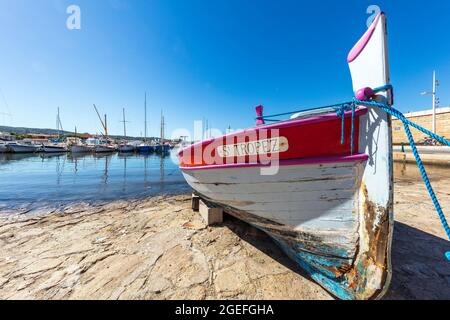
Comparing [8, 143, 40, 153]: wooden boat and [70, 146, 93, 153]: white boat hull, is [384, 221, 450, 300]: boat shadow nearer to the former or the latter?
[70, 146, 93, 153]: white boat hull

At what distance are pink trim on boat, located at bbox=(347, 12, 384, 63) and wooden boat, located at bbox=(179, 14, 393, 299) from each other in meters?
0.01

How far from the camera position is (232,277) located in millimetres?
2613

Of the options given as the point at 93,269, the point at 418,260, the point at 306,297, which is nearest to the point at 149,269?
the point at 93,269

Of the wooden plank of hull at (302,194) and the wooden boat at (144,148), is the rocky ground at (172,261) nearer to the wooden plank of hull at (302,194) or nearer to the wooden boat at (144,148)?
the wooden plank of hull at (302,194)

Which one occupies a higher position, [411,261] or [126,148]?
[126,148]

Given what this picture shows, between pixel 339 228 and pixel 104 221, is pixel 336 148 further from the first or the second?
Answer: pixel 104 221

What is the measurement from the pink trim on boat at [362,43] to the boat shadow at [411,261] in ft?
9.78

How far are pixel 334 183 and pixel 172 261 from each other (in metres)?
2.67

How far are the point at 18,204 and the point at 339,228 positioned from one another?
965 cm

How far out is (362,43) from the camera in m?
2.12

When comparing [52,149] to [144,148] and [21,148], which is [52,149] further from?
[144,148]

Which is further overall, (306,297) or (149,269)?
(149,269)

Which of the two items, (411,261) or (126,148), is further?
(126,148)

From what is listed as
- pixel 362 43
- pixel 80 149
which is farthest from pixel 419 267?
pixel 80 149
